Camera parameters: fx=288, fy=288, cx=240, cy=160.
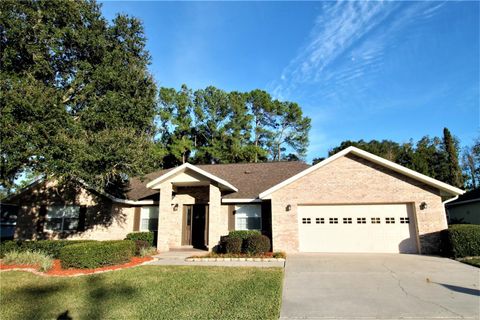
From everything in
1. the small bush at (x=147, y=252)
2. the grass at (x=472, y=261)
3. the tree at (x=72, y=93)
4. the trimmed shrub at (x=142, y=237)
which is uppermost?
the tree at (x=72, y=93)

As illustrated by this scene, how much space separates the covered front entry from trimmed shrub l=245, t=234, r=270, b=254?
4.14 metres

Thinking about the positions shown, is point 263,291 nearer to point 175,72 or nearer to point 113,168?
point 113,168

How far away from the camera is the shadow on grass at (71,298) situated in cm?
612

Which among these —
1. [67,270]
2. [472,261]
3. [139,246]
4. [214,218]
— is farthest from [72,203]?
[472,261]

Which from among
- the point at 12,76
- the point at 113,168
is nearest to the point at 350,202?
the point at 113,168

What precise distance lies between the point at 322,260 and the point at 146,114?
1171 centimetres

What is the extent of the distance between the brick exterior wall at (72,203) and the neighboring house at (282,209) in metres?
0.06

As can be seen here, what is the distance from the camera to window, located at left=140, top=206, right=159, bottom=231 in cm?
1759

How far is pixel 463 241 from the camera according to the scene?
12.1 metres

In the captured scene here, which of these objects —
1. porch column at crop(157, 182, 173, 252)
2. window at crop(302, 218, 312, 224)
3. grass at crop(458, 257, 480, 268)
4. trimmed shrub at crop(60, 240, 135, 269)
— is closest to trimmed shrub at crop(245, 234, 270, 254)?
window at crop(302, 218, 312, 224)

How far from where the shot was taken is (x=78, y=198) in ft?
57.5

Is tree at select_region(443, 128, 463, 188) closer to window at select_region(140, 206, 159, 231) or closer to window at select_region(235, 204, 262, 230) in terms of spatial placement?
window at select_region(235, 204, 262, 230)

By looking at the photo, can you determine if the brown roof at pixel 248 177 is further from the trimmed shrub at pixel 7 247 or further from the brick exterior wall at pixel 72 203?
the trimmed shrub at pixel 7 247

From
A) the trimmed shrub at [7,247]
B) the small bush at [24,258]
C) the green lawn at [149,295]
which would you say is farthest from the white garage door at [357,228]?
the trimmed shrub at [7,247]
